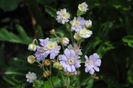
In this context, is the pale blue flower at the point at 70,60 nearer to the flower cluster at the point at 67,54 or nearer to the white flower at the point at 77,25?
the flower cluster at the point at 67,54

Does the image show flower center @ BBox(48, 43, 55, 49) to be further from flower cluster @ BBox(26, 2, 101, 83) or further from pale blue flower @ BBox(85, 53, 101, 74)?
pale blue flower @ BBox(85, 53, 101, 74)

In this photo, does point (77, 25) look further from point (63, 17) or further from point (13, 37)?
point (13, 37)

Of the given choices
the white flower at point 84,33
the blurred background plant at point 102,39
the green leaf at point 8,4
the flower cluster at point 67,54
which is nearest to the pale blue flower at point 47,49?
the flower cluster at point 67,54

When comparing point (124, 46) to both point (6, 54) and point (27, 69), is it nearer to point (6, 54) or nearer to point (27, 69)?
point (27, 69)

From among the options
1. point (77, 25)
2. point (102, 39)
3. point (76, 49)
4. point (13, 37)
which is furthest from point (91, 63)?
point (13, 37)

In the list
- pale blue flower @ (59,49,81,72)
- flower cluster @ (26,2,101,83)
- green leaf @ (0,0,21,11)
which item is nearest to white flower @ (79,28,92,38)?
flower cluster @ (26,2,101,83)

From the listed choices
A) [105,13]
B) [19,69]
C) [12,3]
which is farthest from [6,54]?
[105,13]
